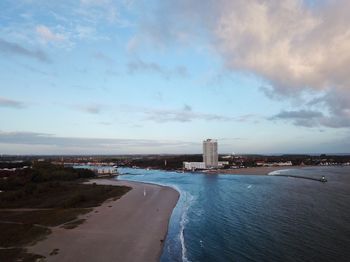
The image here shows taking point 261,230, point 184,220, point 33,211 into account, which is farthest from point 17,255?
point 33,211

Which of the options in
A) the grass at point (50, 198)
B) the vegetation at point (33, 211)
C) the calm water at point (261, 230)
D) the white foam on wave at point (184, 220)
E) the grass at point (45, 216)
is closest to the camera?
the calm water at point (261, 230)

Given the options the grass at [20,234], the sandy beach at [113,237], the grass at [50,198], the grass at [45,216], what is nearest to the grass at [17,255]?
the sandy beach at [113,237]

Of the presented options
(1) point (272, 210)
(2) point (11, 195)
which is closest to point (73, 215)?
(2) point (11, 195)

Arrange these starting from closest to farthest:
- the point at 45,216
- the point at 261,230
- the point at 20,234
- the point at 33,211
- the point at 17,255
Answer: the point at 17,255 → the point at 20,234 → the point at 261,230 → the point at 45,216 → the point at 33,211

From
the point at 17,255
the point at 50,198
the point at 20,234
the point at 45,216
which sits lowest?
the point at 17,255

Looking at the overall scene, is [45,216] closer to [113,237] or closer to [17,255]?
[113,237]

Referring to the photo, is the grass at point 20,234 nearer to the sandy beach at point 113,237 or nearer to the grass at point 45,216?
the sandy beach at point 113,237

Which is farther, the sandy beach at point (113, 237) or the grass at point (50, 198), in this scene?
the grass at point (50, 198)

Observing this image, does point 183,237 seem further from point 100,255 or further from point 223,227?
point 100,255
